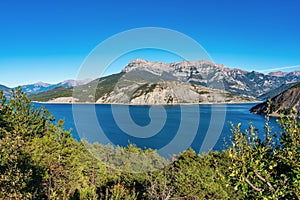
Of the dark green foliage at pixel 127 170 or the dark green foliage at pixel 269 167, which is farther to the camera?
the dark green foliage at pixel 127 170

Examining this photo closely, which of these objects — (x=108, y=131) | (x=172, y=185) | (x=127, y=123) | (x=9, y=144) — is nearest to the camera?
(x=9, y=144)

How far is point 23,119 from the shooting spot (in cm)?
3419

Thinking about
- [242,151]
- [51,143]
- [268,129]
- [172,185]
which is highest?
[268,129]

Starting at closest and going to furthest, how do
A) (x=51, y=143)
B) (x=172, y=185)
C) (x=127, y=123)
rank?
(x=172, y=185) < (x=51, y=143) < (x=127, y=123)

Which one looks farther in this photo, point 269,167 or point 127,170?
point 127,170

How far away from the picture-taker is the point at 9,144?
36.0 ft

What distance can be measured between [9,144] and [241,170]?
970cm

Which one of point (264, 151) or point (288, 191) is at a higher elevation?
point (264, 151)

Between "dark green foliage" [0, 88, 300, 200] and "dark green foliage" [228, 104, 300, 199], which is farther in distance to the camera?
"dark green foliage" [0, 88, 300, 200]

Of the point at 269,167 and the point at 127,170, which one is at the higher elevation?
the point at 269,167

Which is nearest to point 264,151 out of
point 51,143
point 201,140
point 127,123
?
point 51,143

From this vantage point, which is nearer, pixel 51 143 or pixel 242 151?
pixel 242 151

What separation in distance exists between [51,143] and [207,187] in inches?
657

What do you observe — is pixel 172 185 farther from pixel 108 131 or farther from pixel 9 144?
pixel 108 131
